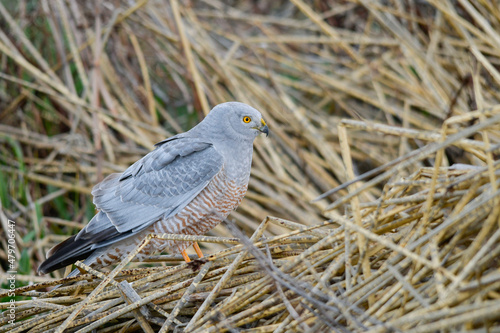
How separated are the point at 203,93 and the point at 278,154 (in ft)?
3.58

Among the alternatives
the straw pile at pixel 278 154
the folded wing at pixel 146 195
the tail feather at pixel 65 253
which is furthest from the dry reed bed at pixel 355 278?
the folded wing at pixel 146 195

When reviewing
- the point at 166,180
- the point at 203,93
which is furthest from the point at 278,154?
the point at 166,180

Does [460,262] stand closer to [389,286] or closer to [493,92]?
[389,286]

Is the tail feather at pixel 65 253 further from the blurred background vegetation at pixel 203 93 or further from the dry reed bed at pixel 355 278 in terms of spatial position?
the blurred background vegetation at pixel 203 93

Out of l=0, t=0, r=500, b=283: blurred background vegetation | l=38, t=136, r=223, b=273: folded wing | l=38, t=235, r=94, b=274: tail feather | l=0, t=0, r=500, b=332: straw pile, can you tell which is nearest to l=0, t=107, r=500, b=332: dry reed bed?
l=0, t=0, r=500, b=332: straw pile

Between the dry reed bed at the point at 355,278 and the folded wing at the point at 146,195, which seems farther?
the folded wing at the point at 146,195

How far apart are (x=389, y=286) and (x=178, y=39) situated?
4.37m

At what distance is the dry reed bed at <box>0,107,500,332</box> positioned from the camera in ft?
6.45

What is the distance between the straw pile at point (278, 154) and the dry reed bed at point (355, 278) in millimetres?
12

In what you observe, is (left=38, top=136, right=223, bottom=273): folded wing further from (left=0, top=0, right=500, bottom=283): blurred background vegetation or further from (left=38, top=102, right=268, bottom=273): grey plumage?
(left=0, top=0, right=500, bottom=283): blurred background vegetation

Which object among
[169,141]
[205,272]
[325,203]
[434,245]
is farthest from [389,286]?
[325,203]

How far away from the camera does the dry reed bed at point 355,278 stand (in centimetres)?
197

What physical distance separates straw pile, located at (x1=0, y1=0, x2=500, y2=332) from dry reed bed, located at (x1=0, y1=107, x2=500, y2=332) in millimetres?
12

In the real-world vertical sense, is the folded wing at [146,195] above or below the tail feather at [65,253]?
above
